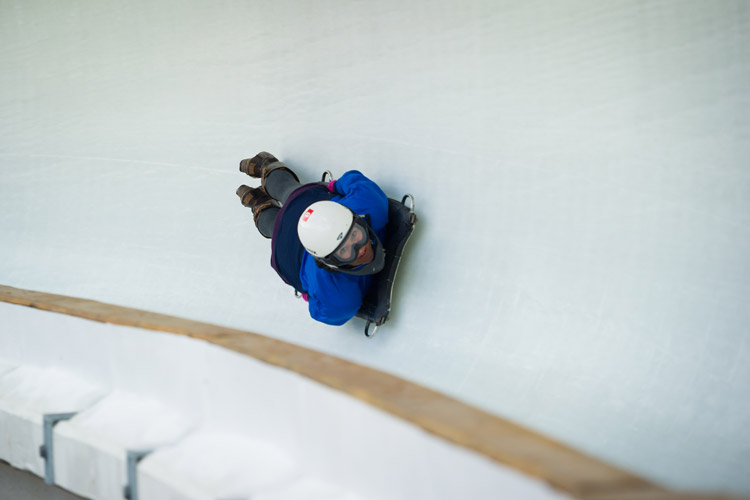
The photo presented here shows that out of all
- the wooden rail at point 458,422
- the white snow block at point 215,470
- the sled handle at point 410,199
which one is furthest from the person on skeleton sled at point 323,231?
the white snow block at point 215,470

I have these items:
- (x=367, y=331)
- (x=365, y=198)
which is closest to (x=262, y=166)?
(x=365, y=198)

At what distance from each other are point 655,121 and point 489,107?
73 cm

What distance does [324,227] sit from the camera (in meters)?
2.78

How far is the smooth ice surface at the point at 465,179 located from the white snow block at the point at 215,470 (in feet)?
2.85

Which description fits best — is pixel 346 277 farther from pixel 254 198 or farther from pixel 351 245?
pixel 254 198

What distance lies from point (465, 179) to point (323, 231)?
703 mm

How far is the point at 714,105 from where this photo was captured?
219 centimetres

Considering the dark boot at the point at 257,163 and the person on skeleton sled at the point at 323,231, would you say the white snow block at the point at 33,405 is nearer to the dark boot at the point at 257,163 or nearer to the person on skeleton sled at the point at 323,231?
the person on skeleton sled at the point at 323,231

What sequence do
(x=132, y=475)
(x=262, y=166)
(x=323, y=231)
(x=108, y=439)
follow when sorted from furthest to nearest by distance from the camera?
(x=262, y=166)
(x=323, y=231)
(x=108, y=439)
(x=132, y=475)

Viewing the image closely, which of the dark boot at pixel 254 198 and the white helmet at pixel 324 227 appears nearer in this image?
the white helmet at pixel 324 227

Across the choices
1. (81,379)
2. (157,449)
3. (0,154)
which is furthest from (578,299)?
(0,154)

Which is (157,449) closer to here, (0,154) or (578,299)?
(578,299)

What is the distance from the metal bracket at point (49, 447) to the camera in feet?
9.30

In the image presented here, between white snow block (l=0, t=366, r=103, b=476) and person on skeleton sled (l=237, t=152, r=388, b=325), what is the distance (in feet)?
3.71
